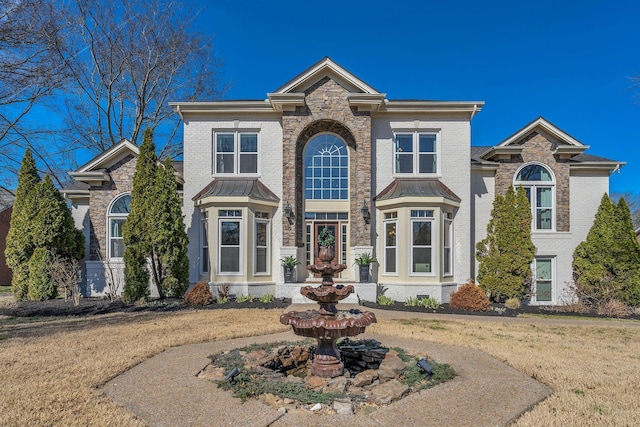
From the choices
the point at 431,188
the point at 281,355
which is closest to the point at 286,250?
the point at 431,188

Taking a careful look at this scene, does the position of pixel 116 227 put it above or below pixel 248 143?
below

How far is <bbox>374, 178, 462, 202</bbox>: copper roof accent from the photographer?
46.5 feet

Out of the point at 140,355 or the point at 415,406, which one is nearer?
the point at 415,406

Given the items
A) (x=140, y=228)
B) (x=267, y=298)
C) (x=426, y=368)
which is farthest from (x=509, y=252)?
(x=140, y=228)

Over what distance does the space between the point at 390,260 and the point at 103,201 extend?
1126cm

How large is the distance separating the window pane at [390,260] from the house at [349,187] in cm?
5

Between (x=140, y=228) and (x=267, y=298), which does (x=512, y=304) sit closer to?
(x=267, y=298)

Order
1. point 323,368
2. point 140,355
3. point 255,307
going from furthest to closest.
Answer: point 255,307
point 140,355
point 323,368

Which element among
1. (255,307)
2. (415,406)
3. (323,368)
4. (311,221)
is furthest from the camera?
(311,221)

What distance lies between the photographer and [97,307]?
40.4 feet

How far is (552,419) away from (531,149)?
1354 cm

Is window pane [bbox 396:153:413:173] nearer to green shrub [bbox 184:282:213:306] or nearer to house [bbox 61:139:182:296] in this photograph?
green shrub [bbox 184:282:213:306]

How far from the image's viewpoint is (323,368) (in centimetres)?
584

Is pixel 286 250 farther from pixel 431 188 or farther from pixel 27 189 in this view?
pixel 27 189
